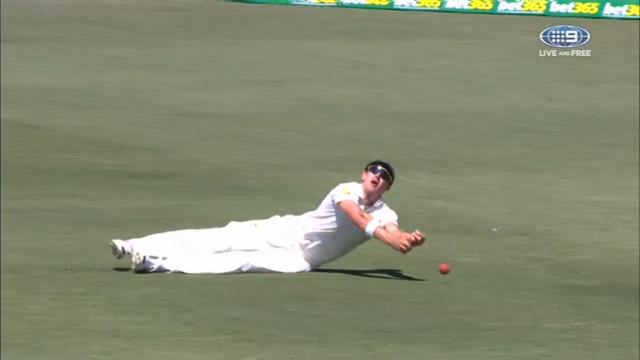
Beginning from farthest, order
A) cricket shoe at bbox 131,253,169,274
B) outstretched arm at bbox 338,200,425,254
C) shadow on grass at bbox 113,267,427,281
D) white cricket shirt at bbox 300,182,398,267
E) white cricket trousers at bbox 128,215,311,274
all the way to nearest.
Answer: shadow on grass at bbox 113,267,427,281 → white cricket shirt at bbox 300,182,398,267 → white cricket trousers at bbox 128,215,311,274 → cricket shoe at bbox 131,253,169,274 → outstretched arm at bbox 338,200,425,254

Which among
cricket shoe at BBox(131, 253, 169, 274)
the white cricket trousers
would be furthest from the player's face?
cricket shoe at BBox(131, 253, 169, 274)

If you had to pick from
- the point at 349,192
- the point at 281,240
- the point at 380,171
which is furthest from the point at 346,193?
the point at 281,240

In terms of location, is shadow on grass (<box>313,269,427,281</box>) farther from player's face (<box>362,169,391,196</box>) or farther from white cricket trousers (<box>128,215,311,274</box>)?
player's face (<box>362,169,391,196</box>)

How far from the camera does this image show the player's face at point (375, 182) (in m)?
11.1

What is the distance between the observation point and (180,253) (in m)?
11.5

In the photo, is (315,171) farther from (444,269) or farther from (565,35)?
(444,269)

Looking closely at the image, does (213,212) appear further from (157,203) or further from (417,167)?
(417,167)

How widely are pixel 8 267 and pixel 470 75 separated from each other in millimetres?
9975

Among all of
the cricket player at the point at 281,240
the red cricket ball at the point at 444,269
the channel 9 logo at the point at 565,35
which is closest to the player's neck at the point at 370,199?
the cricket player at the point at 281,240

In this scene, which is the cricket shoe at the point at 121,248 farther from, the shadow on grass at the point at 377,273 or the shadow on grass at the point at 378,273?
the shadow on grass at the point at 378,273

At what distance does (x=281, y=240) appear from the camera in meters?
11.7

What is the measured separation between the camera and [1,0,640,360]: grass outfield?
9867 millimetres

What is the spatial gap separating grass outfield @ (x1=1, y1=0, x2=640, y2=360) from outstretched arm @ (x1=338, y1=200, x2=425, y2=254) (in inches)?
19.6

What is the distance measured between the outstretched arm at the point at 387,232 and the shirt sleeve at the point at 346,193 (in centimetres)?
4
